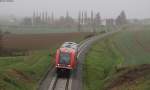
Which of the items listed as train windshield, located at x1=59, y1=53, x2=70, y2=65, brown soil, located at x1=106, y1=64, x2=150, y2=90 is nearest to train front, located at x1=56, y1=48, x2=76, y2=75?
train windshield, located at x1=59, y1=53, x2=70, y2=65

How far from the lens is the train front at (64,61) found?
3756 cm

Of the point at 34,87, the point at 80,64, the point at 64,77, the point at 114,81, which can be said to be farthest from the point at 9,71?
the point at 80,64

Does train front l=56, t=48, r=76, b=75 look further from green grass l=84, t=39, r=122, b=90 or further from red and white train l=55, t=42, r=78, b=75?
green grass l=84, t=39, r=122, b=90

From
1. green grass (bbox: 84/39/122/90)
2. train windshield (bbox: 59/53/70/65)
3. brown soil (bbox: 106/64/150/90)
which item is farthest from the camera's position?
train windshield (bbox: 59/53/70/65)

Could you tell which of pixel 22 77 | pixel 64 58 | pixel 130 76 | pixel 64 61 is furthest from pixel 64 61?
pixel 130 76

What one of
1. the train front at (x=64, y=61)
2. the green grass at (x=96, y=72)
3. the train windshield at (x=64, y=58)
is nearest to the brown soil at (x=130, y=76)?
the green grass at (x=96, y=72)

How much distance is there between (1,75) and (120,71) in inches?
456

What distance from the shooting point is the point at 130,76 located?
32000 mm

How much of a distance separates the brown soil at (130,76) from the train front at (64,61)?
644 centimetres

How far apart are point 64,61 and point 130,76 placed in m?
8.11

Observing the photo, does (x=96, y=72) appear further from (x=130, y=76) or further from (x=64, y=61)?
(x=130, y=76)

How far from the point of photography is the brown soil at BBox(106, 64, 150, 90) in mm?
30594

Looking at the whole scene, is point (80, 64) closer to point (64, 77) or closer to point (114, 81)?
point (64, 77)

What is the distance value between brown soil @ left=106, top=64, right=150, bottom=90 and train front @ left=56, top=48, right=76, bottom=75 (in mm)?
6442
